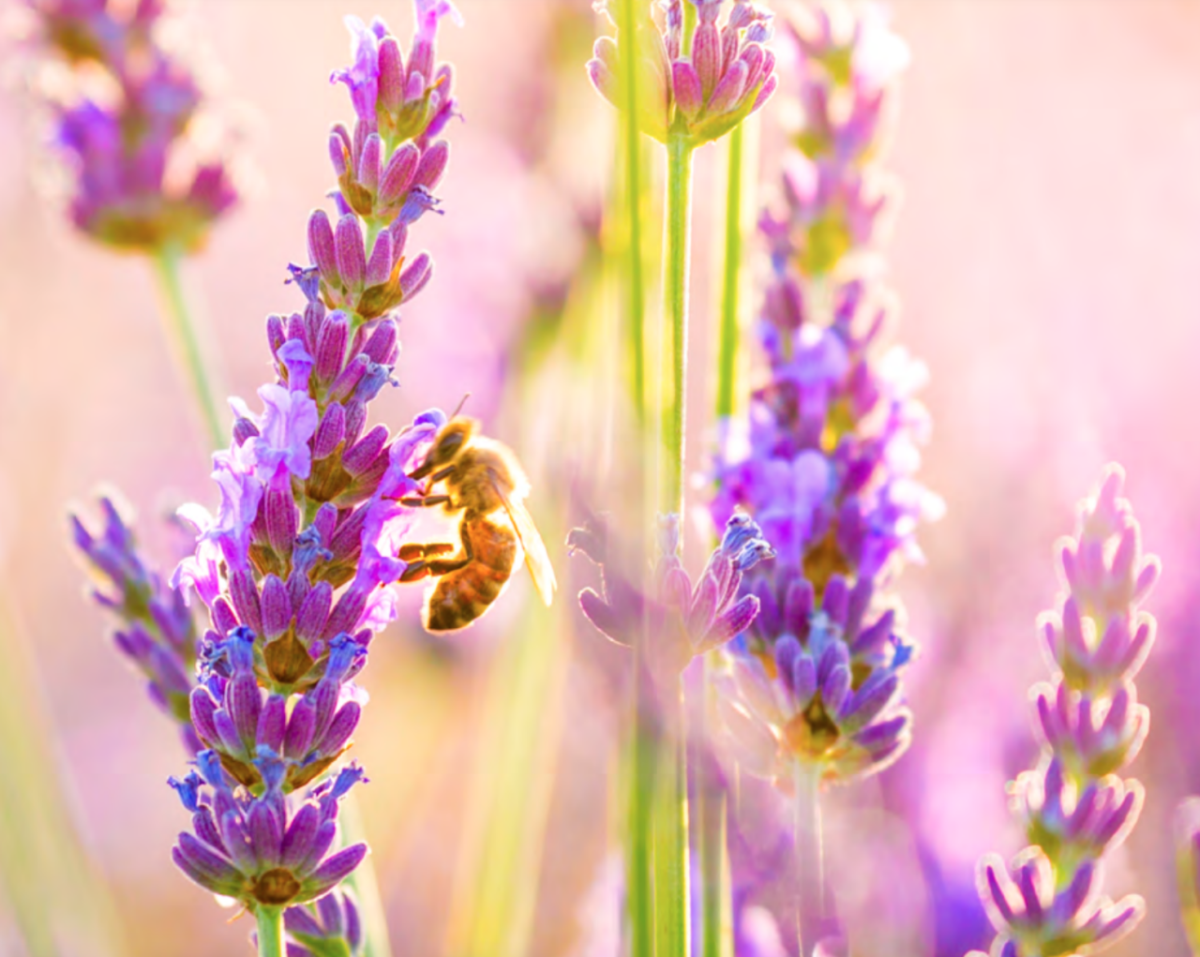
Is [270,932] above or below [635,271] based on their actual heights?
below

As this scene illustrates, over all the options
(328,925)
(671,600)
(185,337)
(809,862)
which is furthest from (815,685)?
(185,337)

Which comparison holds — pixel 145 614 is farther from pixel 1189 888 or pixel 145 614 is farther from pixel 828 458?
pixel 1189 888

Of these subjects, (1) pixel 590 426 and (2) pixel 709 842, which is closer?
(2) pixel 709 842

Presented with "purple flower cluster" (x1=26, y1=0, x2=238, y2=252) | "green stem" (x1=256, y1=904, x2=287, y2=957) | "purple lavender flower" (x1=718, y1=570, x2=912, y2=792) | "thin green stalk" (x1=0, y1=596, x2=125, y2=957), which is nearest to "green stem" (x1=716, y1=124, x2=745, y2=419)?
"purple lavender flower" (x1=718, y1=570, x2=912, y2=792)

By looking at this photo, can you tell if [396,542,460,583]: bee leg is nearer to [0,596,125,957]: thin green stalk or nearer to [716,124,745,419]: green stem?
[716,124,745,419]: green stem

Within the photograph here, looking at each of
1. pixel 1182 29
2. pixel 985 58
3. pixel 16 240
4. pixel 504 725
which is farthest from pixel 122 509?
pixel 1182 29

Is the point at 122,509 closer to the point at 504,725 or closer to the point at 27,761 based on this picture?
the point at 27,761
